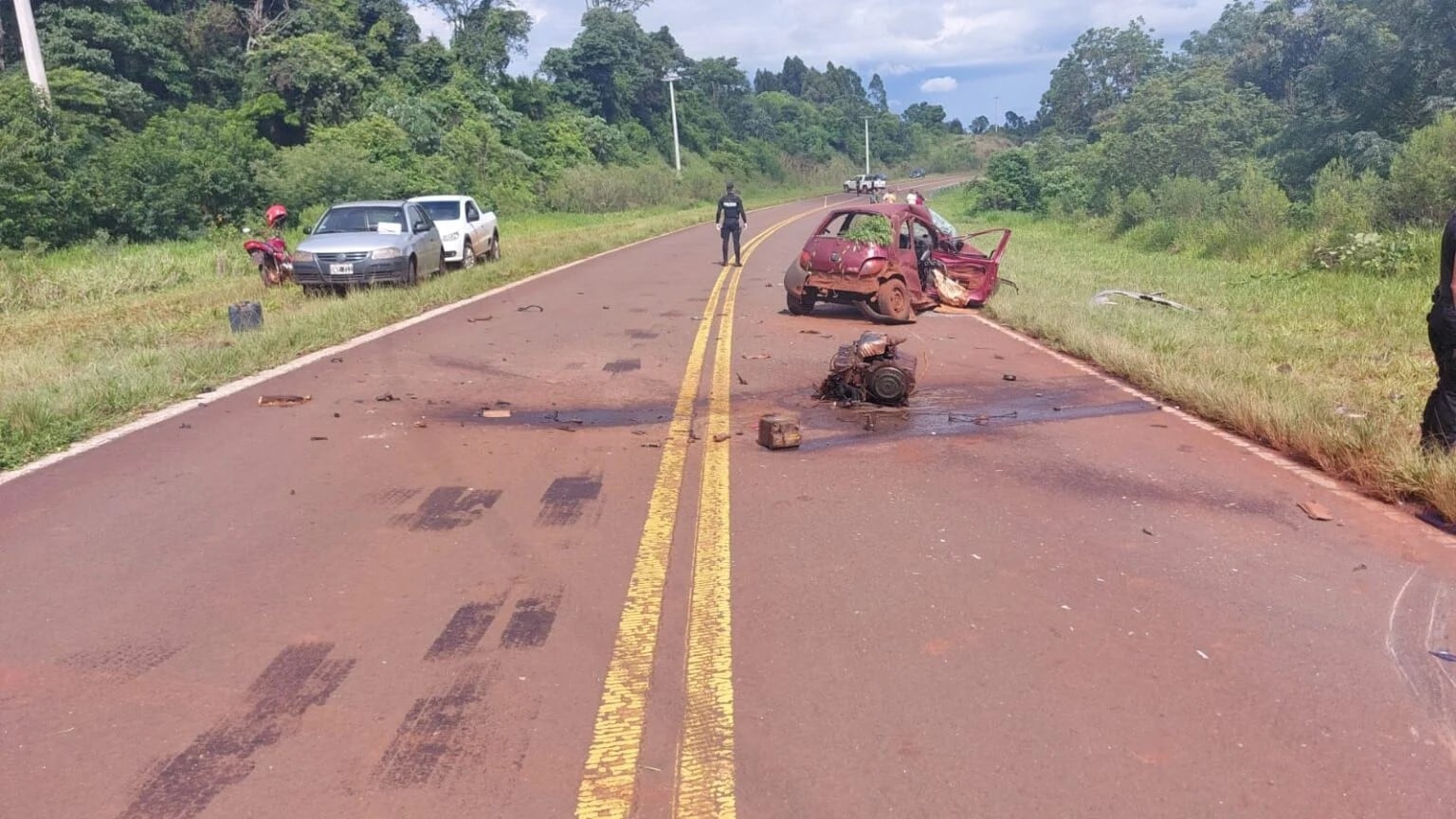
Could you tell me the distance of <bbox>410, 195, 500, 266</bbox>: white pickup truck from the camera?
20.8 meters

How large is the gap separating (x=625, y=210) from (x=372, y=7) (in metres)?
17.1

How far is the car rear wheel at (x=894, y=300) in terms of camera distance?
13.5 m

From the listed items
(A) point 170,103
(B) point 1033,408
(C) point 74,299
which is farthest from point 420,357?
(A) point 170,103

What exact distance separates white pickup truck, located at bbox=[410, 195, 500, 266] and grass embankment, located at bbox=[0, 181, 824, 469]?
0.68 metres

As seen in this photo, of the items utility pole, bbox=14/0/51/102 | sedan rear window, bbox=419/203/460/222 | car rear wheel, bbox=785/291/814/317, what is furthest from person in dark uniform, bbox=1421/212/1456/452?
utility pole, bbox=14/0/51/102

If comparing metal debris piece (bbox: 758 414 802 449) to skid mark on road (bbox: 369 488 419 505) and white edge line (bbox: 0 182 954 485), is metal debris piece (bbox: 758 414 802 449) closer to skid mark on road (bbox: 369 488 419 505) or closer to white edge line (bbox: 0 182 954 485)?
skid mark on road (bbox: 369 488 419 505)

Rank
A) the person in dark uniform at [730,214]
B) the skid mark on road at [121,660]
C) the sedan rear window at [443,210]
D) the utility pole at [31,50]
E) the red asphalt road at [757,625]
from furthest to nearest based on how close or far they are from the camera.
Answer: the utility pole at [31,50] < the sedan rear window at [443,210] < the person in dark uniform at [730,214] < the skid mark on road at [121,660] < the red asphalt road at [757,625]

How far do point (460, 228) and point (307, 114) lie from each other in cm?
2959

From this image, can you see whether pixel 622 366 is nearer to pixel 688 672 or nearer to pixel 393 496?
pixel 393 496

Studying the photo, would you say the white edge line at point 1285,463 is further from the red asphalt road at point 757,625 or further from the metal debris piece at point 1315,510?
the metal debris piece at point 1315,510

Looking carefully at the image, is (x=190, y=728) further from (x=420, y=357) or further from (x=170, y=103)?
(x=170, y=103)

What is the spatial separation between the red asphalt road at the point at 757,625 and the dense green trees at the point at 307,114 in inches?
849

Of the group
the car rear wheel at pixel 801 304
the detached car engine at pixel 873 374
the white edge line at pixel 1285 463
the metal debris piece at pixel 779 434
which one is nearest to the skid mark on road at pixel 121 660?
the metal debris piece at pixel 779 434

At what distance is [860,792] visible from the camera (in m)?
3.10
